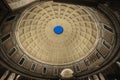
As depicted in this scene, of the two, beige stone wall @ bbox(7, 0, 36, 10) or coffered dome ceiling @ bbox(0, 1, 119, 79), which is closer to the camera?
beige stone wall @ bbox(7, 0, 36, 10)

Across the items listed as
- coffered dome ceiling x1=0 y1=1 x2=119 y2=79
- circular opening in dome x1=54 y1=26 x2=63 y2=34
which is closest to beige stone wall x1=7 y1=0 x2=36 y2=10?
coffered dome ceiling x1=0 y1=1 x2=119 y2=79

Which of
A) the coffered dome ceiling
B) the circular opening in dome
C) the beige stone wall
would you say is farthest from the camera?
the circular opening in dome

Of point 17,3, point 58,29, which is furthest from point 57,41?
point 17,3

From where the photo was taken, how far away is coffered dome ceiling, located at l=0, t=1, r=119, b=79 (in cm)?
2041

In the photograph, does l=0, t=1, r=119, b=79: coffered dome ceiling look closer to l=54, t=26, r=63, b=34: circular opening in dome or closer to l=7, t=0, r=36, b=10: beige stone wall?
l=54, t=26, r=63, b=34: circular opening in dome

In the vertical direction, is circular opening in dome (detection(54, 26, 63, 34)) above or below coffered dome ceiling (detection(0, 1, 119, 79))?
above

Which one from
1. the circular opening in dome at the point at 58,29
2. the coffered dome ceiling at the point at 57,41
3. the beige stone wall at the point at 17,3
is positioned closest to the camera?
the beige stone wall at the point at 17,3

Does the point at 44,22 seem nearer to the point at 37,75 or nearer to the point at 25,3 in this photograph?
the point at 37,75

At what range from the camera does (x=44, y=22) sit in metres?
23.8

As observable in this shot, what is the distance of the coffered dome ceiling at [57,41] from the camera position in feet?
66.9

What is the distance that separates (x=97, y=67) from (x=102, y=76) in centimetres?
103

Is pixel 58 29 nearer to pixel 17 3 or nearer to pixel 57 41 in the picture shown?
pixel 57 41

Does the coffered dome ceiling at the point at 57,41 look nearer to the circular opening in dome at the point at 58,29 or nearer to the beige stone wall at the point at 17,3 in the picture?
the circular opening in dome at the point at 58,29

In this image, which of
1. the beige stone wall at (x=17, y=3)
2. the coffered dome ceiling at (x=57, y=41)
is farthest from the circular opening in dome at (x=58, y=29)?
the beige stone wall at (x=17, y=3)
